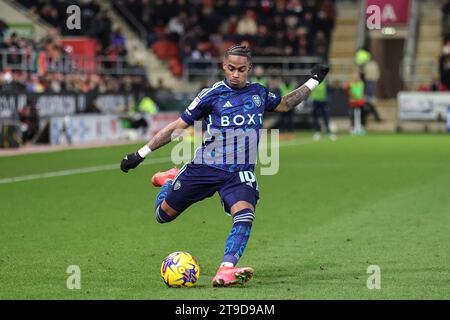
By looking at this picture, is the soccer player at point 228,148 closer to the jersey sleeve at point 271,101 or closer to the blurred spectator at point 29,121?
the jersey sleeve at point 271,101

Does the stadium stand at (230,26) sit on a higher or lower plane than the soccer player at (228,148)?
higher

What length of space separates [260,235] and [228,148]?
3.51 metres

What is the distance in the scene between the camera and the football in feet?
31.0

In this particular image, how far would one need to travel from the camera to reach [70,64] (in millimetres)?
36219

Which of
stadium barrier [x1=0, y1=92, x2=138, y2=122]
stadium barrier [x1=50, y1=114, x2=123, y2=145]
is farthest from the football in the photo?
stadium barrier [x1=50, y1=114, x2=123, y2=145]

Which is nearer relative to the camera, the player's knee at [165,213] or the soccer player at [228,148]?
the soccer player at [228,148]

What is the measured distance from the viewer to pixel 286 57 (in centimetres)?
4259

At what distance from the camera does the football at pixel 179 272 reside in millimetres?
9453

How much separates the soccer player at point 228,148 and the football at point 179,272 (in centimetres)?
33

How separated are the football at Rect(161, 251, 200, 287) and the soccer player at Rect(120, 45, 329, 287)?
33 cm

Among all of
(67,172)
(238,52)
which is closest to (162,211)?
(238,52)

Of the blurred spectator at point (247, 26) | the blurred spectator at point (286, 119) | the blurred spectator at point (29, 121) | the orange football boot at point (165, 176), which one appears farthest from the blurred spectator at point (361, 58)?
the orange football boot at point (165, 176)
